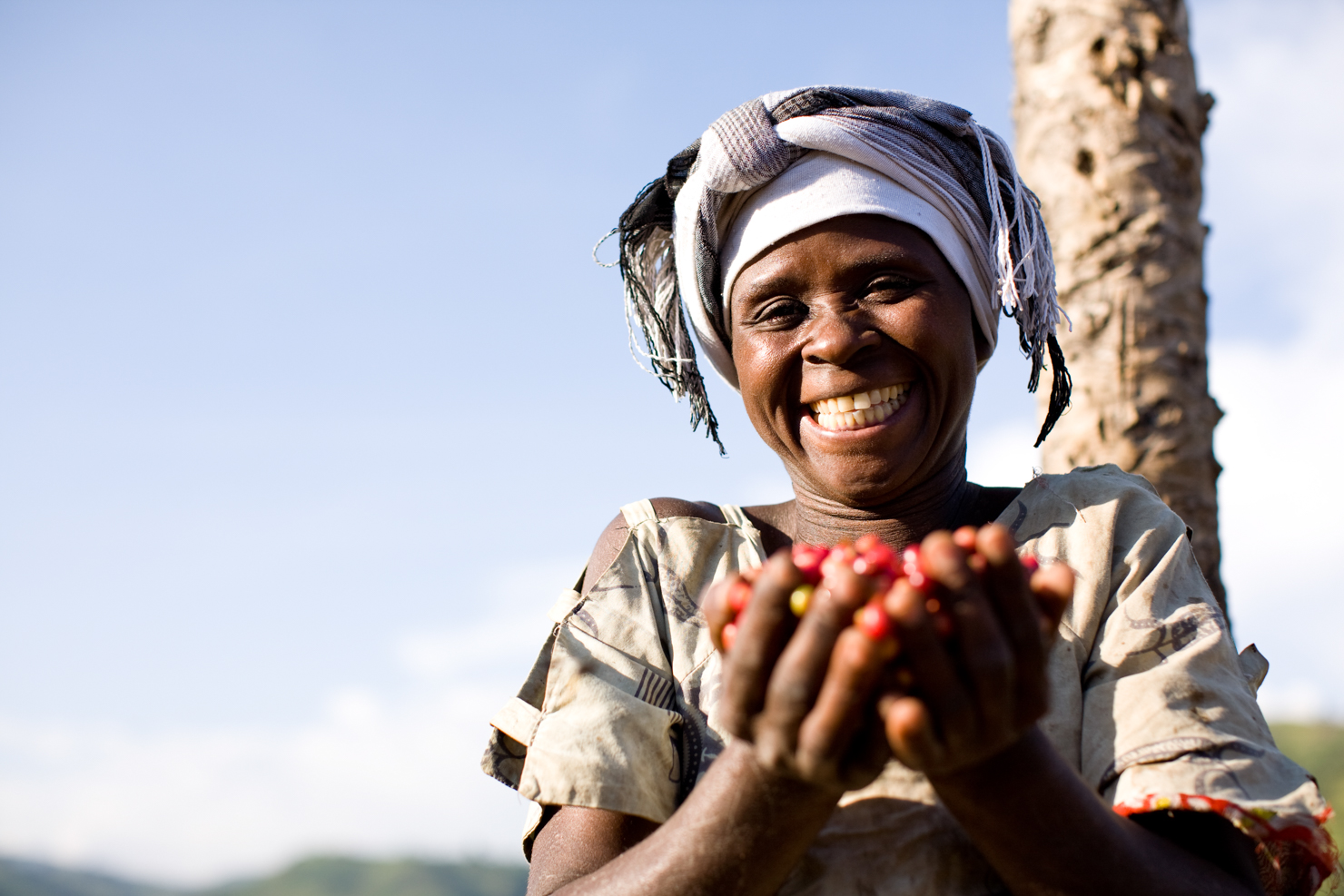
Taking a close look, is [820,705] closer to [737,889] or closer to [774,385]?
[737,889]

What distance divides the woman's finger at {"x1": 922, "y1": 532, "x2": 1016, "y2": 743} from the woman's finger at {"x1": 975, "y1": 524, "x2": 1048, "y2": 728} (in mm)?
18

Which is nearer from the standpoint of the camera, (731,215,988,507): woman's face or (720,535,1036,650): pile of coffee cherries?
(720,535,1036,650): pile of coffee cherries

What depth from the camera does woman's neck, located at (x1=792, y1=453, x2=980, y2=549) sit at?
290 centimetres

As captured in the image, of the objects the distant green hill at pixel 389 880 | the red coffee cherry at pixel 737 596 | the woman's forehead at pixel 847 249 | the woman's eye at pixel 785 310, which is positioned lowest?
the red coffee cherry at pixel 737 596

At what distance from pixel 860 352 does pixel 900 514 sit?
Result: 1.46 ft

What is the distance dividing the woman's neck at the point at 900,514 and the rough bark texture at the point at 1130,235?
62.5 inches

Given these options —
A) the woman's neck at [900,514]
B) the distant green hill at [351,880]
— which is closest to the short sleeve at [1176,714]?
the woman's neck at [900,514]

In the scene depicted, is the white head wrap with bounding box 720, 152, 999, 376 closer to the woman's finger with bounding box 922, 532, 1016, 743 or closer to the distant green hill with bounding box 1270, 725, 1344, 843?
the woman's finger with bounding box 922, 532, 1016, 743

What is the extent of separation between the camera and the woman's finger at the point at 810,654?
1.58 metres

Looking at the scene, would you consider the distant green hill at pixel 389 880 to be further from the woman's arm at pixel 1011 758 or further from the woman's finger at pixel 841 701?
the woman's finger at pixel 841 701

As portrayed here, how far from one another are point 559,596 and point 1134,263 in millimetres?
2727

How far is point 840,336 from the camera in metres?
2.68

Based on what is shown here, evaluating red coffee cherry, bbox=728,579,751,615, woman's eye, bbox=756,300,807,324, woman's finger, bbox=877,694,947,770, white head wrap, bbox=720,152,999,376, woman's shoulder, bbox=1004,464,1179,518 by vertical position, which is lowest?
woman's finger, bbox=877,694,947,770

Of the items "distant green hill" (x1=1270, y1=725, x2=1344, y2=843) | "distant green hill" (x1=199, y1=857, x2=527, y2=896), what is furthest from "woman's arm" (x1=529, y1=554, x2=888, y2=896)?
"distant green hill" (x1=199, y1=857, x2=527, y2=896)
